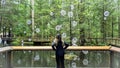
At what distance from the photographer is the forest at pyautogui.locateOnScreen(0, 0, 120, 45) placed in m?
11.8

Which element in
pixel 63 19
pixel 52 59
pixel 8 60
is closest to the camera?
pixel 8 60

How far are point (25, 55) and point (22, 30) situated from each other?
4448mm

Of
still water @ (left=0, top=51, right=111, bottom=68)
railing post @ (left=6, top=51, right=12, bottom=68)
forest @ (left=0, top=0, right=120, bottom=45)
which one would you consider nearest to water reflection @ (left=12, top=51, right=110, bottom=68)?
still water @ (left=0, top=51, right=111, bottom=68)

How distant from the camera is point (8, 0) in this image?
1148 centimetres

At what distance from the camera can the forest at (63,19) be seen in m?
11.8

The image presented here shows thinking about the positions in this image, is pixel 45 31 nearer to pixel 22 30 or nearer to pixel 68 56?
pixel 22 30

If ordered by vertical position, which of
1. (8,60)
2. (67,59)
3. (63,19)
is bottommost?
(67,59)

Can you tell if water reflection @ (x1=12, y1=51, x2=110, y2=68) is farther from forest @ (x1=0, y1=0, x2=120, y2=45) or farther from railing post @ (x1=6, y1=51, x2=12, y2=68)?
forest @ (x1=0, y1=0, x2=120, y2=45)

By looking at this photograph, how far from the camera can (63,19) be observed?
38.9 ft

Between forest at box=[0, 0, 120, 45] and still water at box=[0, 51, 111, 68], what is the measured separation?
3.28 meters

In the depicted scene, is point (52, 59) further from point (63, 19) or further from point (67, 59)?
point (63, 19)

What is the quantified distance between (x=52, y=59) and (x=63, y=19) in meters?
4.18

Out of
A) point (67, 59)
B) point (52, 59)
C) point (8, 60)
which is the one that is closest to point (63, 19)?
point (67, 59)

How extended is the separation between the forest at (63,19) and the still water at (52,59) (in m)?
3.28
